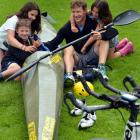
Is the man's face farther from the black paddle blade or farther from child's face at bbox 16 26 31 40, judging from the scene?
the black paddle blade

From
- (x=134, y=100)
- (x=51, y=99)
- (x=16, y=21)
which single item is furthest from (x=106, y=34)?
(x=134, y=100)

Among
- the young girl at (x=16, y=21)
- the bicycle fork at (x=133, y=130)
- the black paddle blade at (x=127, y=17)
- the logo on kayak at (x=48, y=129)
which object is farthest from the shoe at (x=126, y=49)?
the bicycle fork at (x=133, y=130)

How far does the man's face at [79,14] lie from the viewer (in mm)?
5742

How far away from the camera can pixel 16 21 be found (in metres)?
5.87

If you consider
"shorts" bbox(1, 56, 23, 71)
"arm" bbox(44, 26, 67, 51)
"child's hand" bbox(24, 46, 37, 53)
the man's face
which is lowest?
"shorts" bbox(1, 56, 23, 71)

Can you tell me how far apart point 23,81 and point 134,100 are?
2.93 metres

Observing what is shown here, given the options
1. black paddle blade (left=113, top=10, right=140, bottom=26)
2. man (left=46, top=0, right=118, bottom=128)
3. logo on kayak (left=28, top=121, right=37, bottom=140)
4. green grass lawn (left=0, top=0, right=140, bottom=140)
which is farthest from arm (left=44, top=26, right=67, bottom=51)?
logo on kayak (left=28, top=121, right=37, bottom=140)

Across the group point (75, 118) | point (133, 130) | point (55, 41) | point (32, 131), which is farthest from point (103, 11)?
point (133, 130)

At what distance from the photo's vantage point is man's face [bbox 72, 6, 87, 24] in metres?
5.74

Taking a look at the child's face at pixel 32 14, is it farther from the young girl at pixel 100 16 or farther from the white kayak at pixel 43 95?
the white kayak at pixel 43 95

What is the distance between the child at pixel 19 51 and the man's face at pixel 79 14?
1.96ft

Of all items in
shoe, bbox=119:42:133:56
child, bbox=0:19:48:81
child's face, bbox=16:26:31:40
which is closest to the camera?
child, bbox=0:19:48:81

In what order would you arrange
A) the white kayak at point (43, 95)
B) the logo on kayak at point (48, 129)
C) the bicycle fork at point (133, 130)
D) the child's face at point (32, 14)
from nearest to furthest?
the bicycle fork at point (133, 130) < the logo on kayak at point (48, 129) < the white kayak at point (43, 95) < the child's face at point (32, 14)

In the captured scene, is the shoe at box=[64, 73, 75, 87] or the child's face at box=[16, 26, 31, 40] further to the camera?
the child's face at box=[16, 26, 31, 40]
